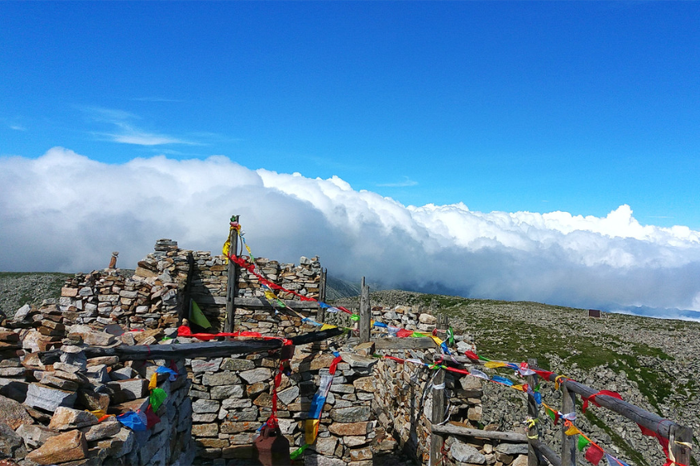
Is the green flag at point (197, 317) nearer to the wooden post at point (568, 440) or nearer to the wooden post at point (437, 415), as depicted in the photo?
the wooden post at point (437, 415)

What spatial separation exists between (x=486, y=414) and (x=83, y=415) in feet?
62.6

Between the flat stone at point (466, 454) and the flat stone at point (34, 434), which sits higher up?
the flat stone at point (34, 434)

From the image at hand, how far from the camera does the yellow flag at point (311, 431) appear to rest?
32.0 feet

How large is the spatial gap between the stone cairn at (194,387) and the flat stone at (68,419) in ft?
0.04

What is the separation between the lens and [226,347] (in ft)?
26.4

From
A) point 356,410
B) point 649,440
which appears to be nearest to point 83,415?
point 356,410

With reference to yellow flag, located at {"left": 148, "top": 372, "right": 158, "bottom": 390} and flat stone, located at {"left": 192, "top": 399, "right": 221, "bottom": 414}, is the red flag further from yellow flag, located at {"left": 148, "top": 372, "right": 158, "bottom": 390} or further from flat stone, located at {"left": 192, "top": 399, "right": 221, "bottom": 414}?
flat stone, located at {"left": 192, "top": 399, "right": 221, "bottom": 414}

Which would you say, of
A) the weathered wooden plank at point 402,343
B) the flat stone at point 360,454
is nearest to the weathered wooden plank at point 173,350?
the weathered wooden plank at point 402,343

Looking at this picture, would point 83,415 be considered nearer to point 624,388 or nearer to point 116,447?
point 116,447

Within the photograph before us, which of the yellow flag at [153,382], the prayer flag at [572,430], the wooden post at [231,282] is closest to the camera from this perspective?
the yellow flag at [153,382]

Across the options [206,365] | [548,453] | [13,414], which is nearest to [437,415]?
[548,453]

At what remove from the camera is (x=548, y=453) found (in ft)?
27.4

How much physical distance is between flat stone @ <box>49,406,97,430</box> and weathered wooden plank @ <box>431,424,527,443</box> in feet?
25.6

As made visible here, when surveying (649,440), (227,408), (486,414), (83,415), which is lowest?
(649,440)
